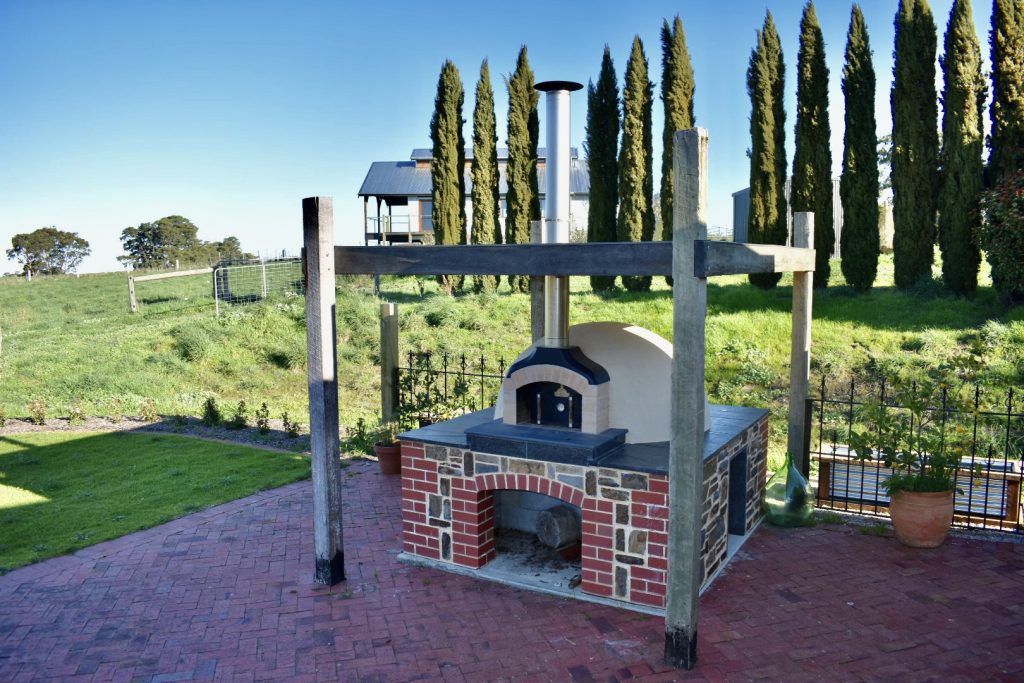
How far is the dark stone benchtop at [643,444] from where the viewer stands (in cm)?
541

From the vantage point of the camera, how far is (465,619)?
5.39 meters

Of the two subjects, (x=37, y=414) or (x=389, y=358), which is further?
(x=37, y=414)

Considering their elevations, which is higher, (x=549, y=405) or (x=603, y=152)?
(x=603, y=152)

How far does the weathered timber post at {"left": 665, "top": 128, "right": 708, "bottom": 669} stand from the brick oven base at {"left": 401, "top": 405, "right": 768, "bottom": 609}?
588 mm

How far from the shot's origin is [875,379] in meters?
13.0

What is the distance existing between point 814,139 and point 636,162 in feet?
13.3

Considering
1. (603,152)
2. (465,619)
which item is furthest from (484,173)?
(465,619)

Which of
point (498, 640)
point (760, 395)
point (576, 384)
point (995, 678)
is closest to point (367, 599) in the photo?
point (498, 640)

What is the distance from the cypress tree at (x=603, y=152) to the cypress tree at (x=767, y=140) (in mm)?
3427

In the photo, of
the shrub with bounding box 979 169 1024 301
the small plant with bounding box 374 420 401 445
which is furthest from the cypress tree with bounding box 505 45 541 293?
the small plant with bounding box 374 420 401 445

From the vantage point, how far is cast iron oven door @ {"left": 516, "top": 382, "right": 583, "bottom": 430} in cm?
602

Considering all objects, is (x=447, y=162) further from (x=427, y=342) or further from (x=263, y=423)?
(x=263, y=423)

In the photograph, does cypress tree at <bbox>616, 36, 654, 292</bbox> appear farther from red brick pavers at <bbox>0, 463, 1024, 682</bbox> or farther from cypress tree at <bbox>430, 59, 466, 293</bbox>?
red brick pavers at <bbox>0, 463, 1024, 682</bbox>

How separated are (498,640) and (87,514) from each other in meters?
5.05
